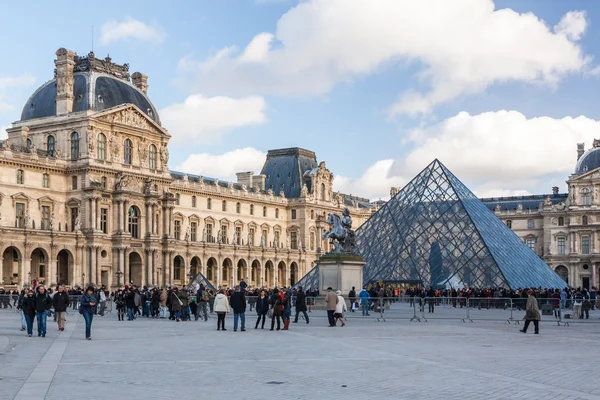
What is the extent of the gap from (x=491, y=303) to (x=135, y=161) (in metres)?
42.6

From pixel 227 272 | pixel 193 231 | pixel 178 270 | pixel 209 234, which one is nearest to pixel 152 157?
pixel 178 270

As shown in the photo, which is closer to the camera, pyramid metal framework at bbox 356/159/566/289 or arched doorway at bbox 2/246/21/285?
pyramid metal framework at bbox 356/159/566/289

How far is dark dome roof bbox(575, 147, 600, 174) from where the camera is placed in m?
Answer: 106

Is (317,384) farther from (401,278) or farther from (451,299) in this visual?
(401,278)

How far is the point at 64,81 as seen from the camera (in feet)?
221

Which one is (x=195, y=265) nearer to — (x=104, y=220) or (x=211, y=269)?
(x=211, y=269)

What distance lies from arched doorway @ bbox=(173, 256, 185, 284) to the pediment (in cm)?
1095

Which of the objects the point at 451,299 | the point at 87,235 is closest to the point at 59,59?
the point at 87,235

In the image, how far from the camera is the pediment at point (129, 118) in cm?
6738

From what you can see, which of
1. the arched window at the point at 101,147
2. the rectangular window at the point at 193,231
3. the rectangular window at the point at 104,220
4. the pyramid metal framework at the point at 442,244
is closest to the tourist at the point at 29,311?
the pyramid metal framework at the point at 442,244

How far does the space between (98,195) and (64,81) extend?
355 inches

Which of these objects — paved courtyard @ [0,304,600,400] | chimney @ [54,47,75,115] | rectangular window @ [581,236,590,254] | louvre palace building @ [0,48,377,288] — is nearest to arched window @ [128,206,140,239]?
louvre palace building @ [0,48,377,288]

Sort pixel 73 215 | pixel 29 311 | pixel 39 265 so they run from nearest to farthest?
pixel 29 311 → pixel 39 265 → pixel 73 215

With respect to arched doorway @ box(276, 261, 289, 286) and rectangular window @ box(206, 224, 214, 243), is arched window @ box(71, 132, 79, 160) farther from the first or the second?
arched doorway @ box(276, 261, 289, 286)
